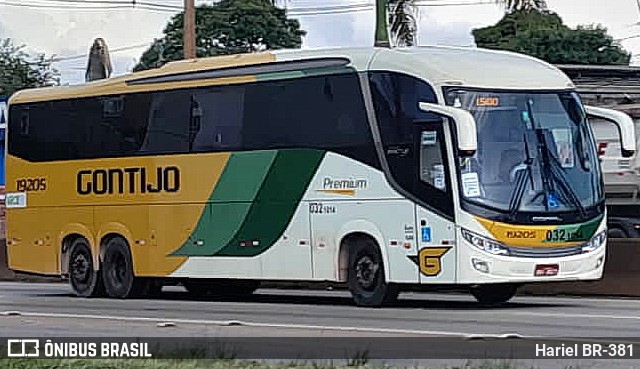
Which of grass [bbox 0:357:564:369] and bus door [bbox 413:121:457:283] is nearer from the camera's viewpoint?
grass [bbox 0:357:564:369]

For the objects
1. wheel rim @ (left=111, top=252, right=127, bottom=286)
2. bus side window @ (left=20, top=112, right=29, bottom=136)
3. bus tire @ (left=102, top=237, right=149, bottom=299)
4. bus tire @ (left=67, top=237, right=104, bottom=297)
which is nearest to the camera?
bus tire @ (left=102, top=237, right=149, bottom=299)

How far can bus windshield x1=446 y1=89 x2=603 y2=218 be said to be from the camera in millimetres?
20703

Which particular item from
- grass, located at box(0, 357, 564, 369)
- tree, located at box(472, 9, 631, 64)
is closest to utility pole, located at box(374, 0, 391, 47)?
grass, located at box(0, 357, 564, 369)

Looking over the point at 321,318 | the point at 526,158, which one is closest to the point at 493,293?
Result: the point at 526,158

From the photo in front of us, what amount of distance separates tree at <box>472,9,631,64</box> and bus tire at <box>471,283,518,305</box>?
3564 centimetres

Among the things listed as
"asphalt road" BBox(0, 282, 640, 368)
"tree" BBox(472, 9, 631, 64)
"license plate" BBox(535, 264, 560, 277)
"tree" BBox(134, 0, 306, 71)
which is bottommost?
"asphalt road" BBox(0, 282, 640, 368)

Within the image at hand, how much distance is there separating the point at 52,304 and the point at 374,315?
21.9 ft

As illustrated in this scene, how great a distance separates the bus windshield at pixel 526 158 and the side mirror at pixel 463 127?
266 millimetres

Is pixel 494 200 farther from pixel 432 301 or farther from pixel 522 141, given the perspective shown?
pixel 432 301

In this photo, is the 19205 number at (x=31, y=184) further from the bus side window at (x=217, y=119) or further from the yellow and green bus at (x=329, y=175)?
the bus side window at (x=217, y=119)

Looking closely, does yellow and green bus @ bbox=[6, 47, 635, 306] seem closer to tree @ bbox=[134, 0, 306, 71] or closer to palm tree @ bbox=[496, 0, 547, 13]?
palm tree @ bbox=[496, 0, 547, 13]

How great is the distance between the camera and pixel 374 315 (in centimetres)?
2019

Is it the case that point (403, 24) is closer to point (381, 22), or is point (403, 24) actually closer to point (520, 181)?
point (381, 22)

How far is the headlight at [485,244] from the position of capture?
20688 millimetres
